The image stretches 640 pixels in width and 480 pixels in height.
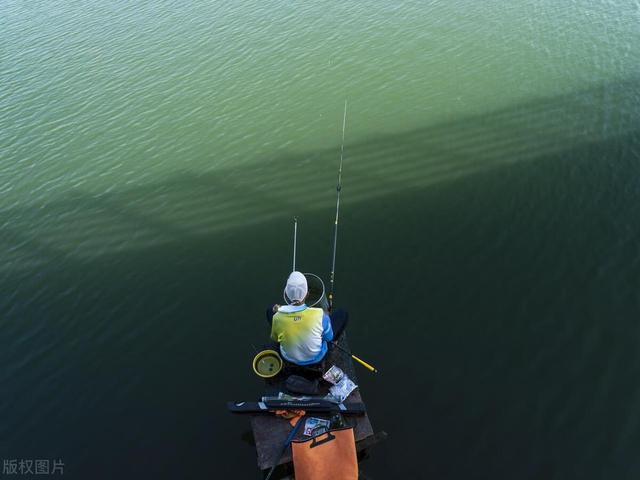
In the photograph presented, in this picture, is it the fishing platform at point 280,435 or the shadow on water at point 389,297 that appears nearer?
the fishing platform at point 280,435

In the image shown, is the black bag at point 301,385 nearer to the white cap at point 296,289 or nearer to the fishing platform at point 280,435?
the fishing platform at point 280,435

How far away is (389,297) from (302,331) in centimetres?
272

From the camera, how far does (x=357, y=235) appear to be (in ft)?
31.1

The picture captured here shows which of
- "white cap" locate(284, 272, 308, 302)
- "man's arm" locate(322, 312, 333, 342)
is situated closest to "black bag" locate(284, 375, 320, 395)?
"man's arm" locate(322, 312, 333, 342)

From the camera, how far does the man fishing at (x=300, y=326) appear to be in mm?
5949

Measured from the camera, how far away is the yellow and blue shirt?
5.95 metres

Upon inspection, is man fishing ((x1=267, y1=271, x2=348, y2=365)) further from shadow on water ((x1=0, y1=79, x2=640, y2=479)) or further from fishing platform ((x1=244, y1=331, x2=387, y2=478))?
shadow on water ((x1=0, y1=79, x2=640, y2=479))

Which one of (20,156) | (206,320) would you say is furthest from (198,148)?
(206,320)

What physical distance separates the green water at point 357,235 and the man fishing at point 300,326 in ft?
4.70

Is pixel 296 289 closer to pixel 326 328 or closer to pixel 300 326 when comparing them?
pixel 300 326

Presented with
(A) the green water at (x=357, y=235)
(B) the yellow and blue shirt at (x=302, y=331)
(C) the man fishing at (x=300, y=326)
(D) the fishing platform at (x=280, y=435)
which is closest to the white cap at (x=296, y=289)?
(C) the man fishing at (x=300, y=326)

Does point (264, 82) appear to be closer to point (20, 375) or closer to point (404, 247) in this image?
point (404, 247)

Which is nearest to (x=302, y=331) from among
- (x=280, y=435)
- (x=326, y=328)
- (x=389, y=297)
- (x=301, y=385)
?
(x=326, y=328)

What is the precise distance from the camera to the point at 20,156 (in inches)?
507
